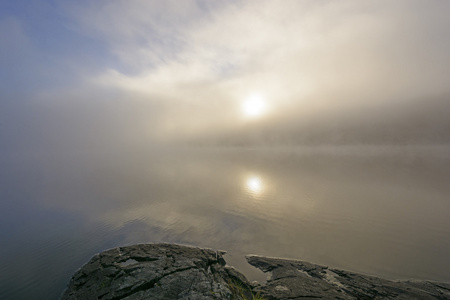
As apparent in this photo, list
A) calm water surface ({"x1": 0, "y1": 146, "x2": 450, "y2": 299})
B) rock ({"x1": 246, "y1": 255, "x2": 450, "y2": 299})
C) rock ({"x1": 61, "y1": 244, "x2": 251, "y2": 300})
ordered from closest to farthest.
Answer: rock ({"x1": 61, "y1": 244, "x2": 251, "y2": 300}) < rock ({"x1": 246, "y1": 255, "x2": 450, "y2": 299}) < calm water surface ({"x1": 0, "y1": 146, "x2": 450, "y2": 299})

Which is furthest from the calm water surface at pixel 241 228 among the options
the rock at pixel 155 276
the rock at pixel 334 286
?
the rock at pixel 155 276

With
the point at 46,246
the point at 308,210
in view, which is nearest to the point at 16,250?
the point at 46,246

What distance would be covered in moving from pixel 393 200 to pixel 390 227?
32.2 feet

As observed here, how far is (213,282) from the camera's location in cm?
758

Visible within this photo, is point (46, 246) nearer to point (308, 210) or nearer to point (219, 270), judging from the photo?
point (219, 270)

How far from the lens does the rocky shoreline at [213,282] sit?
7.22 m

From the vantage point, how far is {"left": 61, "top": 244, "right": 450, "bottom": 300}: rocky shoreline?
722 cm

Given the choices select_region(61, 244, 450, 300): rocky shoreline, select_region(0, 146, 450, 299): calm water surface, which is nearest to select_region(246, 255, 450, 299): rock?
select_region(61, 244, 450, 300): rocky shoreline

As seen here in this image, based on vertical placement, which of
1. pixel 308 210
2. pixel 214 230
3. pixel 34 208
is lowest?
pixel 34 208

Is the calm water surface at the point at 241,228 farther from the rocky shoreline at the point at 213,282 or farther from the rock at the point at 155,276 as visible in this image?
the rock at the point at 155,276

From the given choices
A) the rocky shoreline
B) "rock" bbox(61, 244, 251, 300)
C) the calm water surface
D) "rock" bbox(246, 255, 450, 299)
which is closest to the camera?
"rock" bbox(61, 244, 251, 300)

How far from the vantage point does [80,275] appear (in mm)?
9203

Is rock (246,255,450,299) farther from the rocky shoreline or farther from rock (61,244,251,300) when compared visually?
rock (61,244,251,300)

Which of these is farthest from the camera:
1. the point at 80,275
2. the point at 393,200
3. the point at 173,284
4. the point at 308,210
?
the point at 393,200
